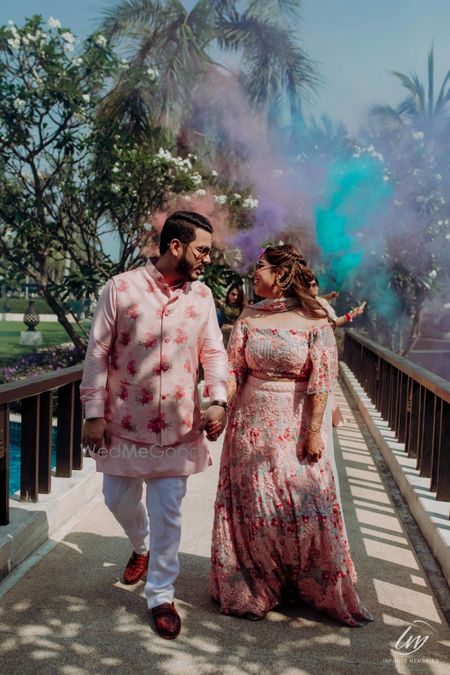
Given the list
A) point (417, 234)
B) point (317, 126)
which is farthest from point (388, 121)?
point (417, 234)

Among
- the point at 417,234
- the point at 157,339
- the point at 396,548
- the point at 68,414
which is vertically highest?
the point at 417,234

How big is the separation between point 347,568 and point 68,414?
2.51 metres

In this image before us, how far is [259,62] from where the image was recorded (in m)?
22.3

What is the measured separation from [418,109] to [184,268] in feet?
92.5

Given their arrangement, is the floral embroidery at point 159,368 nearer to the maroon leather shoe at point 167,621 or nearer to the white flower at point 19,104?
the maroon leather shoe at point 167,621

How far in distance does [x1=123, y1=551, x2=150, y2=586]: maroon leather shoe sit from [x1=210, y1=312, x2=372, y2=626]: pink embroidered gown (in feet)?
1.33

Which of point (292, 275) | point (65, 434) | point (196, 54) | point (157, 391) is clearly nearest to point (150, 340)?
point (157, 391)

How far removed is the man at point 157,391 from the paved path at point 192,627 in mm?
189

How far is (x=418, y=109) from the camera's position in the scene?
96.3 ft

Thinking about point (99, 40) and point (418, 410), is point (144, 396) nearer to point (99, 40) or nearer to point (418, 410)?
point (418, 410)

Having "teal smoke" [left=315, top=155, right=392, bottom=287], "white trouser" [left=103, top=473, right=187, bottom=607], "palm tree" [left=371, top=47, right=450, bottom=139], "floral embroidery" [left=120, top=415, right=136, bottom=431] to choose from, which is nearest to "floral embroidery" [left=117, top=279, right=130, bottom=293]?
"floral embroidery" [left=120, top=415, right=136, bottom=431]

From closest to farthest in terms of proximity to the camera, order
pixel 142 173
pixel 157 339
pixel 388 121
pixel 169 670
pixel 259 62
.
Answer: pixel 169 670 < pixel 157 339 < pixel 142 173 < pixel 259 62 < pixel 388 121

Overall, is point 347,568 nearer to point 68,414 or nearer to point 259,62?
point 68,414

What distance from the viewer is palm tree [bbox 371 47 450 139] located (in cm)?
2762
